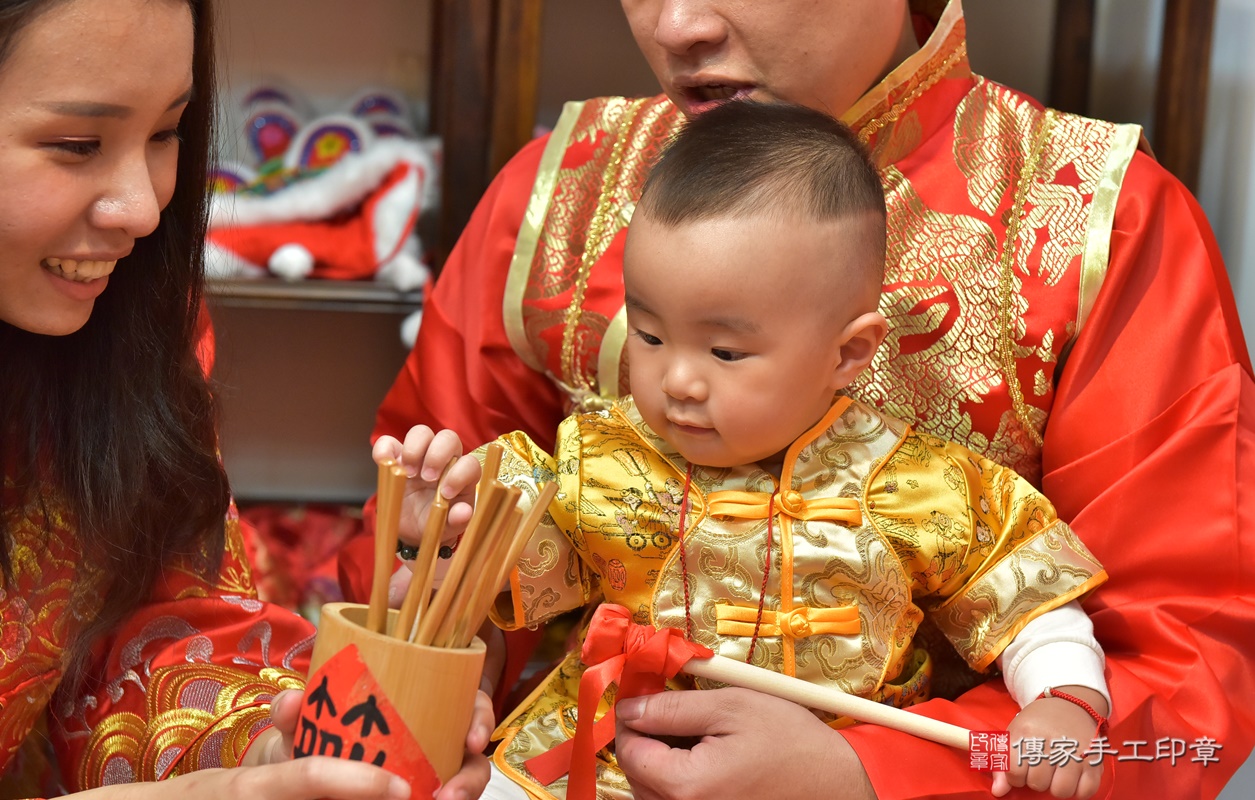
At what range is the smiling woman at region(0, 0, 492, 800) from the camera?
1.03m

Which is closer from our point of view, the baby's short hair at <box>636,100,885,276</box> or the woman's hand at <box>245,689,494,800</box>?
the woman's hand at <box>245,689,494,800</box>

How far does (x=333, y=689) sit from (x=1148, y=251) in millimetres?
907

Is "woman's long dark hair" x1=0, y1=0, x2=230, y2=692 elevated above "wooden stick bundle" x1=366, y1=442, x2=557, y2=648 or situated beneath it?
situated beneath

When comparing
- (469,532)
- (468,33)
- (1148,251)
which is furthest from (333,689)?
(468,33)

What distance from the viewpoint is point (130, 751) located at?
47.6 inches

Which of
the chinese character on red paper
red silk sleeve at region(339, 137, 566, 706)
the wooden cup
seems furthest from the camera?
red silk sleeve at region(339, 137, 566, 706)

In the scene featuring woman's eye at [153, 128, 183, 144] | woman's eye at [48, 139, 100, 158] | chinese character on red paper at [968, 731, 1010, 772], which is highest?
woman's eye at [48, 139, 100, 158]

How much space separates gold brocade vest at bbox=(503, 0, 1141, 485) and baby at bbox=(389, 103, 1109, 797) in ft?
0.35

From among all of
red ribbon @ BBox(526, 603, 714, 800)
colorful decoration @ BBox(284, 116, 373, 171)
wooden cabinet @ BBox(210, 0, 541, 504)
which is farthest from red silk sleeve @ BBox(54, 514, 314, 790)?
colorful decoration @ BBox(284, 116, 373, 171)

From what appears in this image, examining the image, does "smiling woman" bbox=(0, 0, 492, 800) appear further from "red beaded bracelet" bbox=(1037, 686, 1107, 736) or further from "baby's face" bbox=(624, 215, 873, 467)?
"red beaded bracelet" bbox=(1037, 686, 1107, 736)

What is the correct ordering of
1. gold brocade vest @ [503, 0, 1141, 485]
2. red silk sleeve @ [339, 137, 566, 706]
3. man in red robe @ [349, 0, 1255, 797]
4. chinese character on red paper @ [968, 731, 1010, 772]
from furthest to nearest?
red silk sleeve @ [339, 137, 566, 706]
gold brocade vest @ [503, 0, 1141, 485]
man in red robe @ [349, 0, 1255, 797]
chinese character on red paper @ [968, 731, 1010, 772]

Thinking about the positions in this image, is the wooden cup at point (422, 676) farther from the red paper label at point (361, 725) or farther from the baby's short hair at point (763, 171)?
the baby's short hair at point (763, 171)

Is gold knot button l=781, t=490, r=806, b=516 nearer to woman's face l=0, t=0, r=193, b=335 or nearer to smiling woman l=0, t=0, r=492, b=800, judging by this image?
smiling woman l=0, t=0, r=492, b=800

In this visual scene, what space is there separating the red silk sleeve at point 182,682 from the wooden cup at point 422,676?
401mm
